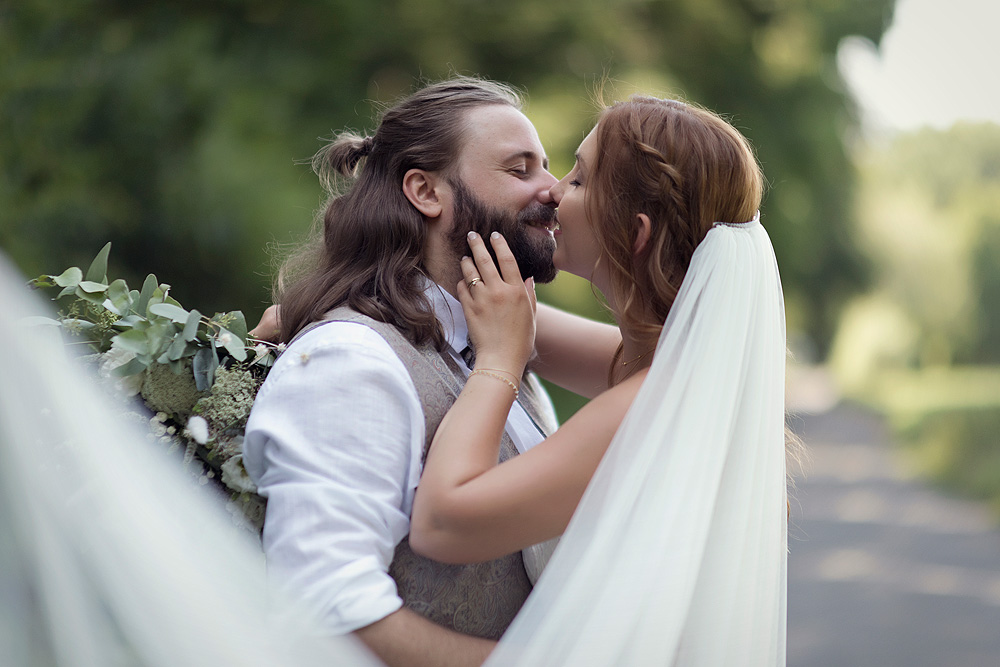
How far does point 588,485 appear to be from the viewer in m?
1.91

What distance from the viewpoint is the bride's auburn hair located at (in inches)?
81.4

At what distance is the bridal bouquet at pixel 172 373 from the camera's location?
2121mm

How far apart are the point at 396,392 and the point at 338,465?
221mm

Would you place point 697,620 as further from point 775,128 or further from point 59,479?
point 775,128

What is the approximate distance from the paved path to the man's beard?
0.96m

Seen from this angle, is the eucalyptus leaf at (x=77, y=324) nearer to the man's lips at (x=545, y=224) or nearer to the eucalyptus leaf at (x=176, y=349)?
the eucalyptus leaf at (x=176, y=349)

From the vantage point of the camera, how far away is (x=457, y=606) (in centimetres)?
211

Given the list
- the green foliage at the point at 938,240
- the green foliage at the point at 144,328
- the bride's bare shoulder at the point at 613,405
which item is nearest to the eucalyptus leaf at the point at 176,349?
the green foliage at the point at 144,328

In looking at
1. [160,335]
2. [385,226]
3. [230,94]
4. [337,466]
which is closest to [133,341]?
[160,335]

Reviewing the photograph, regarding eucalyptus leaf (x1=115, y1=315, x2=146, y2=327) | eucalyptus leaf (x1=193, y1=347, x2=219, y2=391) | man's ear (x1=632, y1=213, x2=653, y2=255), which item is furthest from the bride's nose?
eucalyptus leaf (x1=115, y1=315, x2=146, y2=327)

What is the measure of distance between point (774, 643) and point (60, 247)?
4807 mm

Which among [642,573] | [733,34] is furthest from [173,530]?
[733,34]

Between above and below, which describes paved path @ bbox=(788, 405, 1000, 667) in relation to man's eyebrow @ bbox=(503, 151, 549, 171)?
above

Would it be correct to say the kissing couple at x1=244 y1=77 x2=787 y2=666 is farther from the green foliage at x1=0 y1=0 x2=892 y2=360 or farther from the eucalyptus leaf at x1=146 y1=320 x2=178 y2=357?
the green foliage at x1=0 y1=0 x2=892 y2=360
